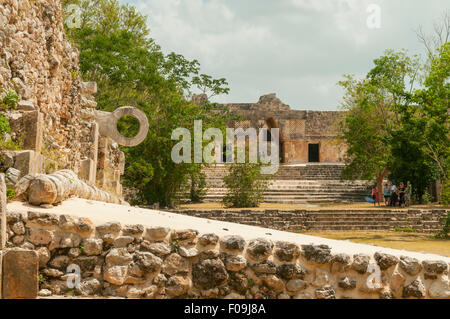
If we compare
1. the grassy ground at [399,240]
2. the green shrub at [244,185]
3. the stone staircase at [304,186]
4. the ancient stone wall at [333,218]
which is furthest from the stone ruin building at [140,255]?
the stone staircase at [304,186]

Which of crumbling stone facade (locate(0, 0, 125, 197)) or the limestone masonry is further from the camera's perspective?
crumbling stone facade (locate(0, 0, 125, 197))

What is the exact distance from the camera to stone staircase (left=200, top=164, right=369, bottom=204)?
24.5m

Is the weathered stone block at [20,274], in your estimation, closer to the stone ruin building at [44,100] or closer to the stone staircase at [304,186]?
the stone ruin building at [44,100]

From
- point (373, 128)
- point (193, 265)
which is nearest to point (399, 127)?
point (373, 128)

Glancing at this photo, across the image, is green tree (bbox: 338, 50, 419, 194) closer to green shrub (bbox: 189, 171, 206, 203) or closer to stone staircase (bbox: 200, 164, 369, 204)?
stone staircase (bbox: 200, 164, 369, 204)

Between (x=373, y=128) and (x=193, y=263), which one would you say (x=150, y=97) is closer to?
(x=373, y=128)

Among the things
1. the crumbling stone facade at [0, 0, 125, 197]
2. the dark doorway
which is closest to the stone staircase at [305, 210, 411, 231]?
the crumbling stone facade at [0, 0, 125, 197]

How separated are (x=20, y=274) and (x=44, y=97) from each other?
3533mm

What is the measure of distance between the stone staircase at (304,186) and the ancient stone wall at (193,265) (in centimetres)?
1832

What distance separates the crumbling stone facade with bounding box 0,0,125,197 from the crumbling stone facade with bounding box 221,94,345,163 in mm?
24579

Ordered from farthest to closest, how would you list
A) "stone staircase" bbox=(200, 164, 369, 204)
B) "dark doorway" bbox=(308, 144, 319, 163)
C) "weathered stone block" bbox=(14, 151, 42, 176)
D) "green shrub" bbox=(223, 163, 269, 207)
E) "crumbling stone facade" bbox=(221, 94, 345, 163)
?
"dark doorway" bbox=(308, 144, 319, 163) → "crumbling stone facade" bbox=(221, 94, 345, 163) → "stone staircase" bbox=(200, 164, 369, 204) → "green shrub" bbox=(223, 163, 269, 207) → "weathered stone block" bbox=(14, 151, 42, 176)

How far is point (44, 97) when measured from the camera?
6.50 meters
